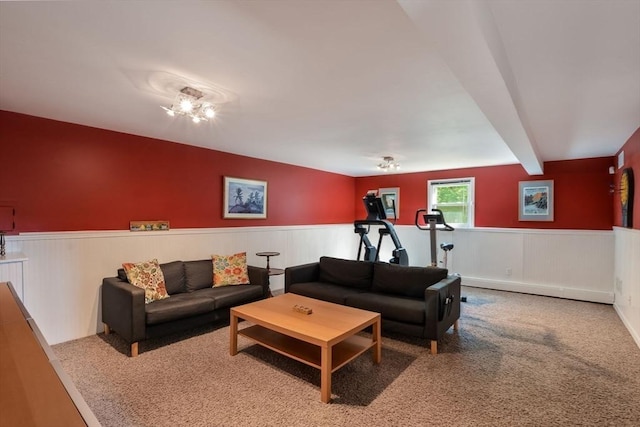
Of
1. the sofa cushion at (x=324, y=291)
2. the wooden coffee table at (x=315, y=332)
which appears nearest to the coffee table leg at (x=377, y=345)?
the wooden coffee table at (x=315, y=332)

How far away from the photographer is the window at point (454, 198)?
20.6ft

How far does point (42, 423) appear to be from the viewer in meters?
0.71

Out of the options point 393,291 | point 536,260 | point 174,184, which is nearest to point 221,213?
point 174,184

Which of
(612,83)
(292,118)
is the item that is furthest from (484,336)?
(292,118)

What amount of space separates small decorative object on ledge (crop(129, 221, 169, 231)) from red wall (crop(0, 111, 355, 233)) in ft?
0.19

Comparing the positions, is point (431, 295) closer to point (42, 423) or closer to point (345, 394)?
point (345, 394)

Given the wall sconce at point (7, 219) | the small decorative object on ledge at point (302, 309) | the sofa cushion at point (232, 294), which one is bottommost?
the sofa cushion at point (232, 294)

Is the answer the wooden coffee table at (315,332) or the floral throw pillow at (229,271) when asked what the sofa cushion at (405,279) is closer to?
the wooden coffee table at (315,332)

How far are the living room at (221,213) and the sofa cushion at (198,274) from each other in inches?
12.6

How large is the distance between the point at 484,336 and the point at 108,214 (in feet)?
14.8

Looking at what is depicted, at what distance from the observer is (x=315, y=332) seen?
2.47 metres

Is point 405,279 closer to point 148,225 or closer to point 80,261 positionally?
point 148,225

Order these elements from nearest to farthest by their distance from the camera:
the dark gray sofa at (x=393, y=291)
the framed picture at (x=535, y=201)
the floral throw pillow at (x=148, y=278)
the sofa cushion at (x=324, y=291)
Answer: the dark gray sofa at (x=393, y=291)
the floral throw pillow at (x=148, y=278)
the sofa cushion at (x=324, y=291)
the framed picture at (x=535, y=201)

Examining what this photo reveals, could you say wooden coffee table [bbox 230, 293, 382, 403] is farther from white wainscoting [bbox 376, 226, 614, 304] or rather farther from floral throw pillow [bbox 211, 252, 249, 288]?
white wainscoting [bbox 376, 226, 614, 304]
